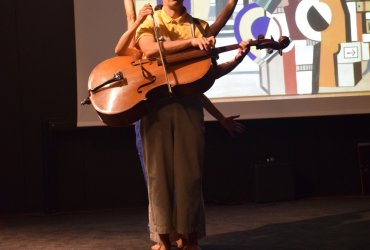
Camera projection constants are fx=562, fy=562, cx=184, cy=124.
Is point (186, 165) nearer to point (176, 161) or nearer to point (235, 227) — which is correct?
point (176, 161)

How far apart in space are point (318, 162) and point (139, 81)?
2.65m

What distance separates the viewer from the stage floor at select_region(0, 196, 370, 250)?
2.81 meters

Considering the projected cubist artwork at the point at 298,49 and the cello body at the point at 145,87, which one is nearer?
the cello body at the point at 145,87

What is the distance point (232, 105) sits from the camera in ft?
13.5

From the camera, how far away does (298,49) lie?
410cm

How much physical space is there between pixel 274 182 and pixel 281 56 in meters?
0.95

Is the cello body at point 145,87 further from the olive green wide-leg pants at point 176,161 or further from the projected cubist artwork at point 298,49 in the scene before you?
the projected cubist artwork at point 298,49

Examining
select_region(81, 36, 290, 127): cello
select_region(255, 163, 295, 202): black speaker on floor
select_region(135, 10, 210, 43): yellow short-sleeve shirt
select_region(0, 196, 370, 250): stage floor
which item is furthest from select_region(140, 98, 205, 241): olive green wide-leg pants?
select_region(255, 163, 295, 202): black speaker on floor

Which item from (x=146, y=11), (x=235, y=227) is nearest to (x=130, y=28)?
(x=146, y=11)

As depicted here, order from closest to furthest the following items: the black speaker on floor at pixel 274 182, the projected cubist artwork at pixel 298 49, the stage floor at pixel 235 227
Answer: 1. the stage floor at pixel 235 227
2. the projected cubist artwork at pixel 298 49
3. the black speaker on floor at pixel 274 182

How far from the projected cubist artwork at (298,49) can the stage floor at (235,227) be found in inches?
33.4

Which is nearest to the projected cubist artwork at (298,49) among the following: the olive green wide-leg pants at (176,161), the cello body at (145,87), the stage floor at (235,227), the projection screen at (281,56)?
the projection screen at (281,56)

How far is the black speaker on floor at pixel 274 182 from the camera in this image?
4258 millimetres

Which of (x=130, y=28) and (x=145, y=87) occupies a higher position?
(x=130, y=28)
